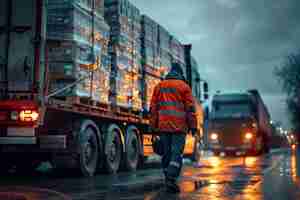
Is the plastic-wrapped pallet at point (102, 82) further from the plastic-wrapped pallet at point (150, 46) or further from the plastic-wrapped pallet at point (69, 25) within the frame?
the plastic-wrapped pallet at point (150, 46)

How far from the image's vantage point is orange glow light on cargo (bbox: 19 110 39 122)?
7688mm

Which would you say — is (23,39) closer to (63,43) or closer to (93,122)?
(63,43)

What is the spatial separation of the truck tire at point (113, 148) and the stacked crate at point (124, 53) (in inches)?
25.1

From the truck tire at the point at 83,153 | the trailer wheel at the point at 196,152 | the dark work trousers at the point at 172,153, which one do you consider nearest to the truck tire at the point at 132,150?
the truck tire at the point at 83,153

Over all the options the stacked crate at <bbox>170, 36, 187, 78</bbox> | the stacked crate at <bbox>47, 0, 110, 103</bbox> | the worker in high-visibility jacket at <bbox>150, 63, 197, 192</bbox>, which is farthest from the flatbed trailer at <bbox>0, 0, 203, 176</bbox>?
the stacked crate at <bbox>170, 36, 187, 78</bbox>

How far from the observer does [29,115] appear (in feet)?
25.3

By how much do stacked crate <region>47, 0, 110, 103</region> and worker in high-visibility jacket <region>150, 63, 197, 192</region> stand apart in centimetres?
242

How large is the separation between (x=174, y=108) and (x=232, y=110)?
17114mm

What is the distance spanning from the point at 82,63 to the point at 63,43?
53 cm

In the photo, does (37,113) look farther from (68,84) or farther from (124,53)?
(124,53)

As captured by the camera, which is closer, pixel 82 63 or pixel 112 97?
pixel 82 63

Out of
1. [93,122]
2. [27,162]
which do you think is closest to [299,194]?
[93,122]

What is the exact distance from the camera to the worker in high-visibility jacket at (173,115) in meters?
6.91

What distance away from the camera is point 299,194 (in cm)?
642
